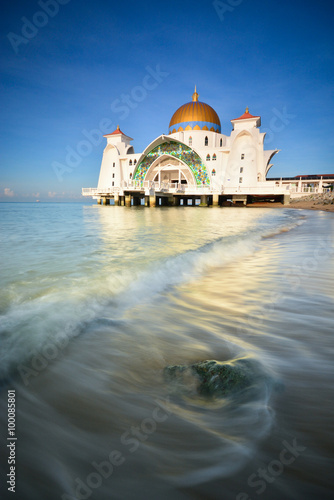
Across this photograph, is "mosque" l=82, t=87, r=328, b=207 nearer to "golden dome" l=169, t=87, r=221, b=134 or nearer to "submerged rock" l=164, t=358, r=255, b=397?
"golden dome" l=169, t=87, r=221, b=134

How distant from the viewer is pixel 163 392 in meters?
1.29

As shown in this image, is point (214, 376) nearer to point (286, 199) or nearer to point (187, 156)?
point (286, 199)

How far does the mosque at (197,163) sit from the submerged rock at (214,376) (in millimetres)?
24577

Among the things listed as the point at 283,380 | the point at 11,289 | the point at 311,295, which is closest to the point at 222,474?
the point at 283,380

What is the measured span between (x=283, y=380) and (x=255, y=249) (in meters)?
4.60

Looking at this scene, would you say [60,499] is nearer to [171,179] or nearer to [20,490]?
[20,490]

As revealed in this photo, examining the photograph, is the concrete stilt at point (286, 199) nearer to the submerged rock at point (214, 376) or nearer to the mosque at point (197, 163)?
the mosque at point (197, 163)

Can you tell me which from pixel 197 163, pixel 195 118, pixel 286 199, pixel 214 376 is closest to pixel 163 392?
pixel 214 376

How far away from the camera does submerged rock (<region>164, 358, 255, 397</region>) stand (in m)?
1.29

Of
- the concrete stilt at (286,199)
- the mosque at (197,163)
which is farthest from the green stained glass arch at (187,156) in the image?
the concrete stilt at (286,199)

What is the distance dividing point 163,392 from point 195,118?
122ft

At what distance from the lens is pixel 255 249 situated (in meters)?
5.70

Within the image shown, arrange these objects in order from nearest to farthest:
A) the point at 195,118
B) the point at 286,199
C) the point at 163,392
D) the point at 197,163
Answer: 1. the point at 163,392
2. the point at 286,199
3. the point at 197,163
4. the point at 195,118

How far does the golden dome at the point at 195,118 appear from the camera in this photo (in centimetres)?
3350
